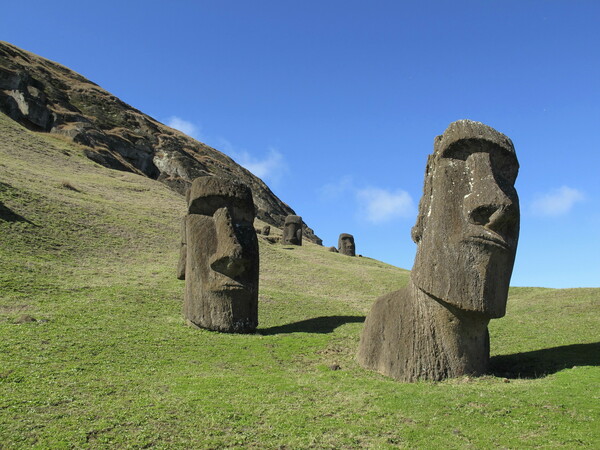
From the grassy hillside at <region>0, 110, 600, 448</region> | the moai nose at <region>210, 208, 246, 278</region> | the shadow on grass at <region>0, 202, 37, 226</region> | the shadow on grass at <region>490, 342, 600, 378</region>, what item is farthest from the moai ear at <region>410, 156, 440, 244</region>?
the shadow on grass at <region>0, 202, 37, 226</region>

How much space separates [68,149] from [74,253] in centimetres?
4166

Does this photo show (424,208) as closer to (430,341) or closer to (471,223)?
(471,223)

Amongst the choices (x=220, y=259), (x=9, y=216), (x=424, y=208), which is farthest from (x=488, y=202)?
(x=9, y=216)

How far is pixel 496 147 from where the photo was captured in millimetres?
10047

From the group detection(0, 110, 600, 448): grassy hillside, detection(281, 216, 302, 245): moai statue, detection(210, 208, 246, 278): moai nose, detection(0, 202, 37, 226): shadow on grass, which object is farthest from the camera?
detection(281, 216, 302, 245): moai statue

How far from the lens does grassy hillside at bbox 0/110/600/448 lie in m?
7.44

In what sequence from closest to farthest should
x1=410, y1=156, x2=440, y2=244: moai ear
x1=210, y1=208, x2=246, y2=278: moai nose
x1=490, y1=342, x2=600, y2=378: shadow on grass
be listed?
x1=490, y1=342, x2=600, y2=378: shadow on grass → x1=410, y1=156, x2=440, y2=244: moai ear → x1=210, y1=208, x2=246, y2=278: moai nose

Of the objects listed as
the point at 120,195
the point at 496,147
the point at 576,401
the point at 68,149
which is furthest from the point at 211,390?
the point at 68,149

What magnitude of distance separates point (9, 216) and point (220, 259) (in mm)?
16229

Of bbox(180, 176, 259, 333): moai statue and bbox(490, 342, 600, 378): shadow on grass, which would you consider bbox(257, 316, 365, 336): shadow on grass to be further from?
bbox(490, 342, 600, 378): shadow on grass

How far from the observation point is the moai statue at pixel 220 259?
15133 millimetres

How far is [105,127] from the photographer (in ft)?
274

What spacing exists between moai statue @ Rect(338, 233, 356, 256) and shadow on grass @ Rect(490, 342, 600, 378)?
37.9 meters

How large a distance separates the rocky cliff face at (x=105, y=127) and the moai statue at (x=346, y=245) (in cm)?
2657
